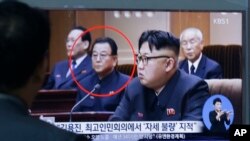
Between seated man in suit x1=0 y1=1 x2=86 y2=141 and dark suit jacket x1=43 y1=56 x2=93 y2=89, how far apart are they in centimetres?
307

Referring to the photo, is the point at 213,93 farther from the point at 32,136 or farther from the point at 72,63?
the point at 32,136

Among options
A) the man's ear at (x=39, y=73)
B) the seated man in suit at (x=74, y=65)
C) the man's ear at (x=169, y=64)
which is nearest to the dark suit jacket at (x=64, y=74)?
the seated man in suit at (x=74, y=65)

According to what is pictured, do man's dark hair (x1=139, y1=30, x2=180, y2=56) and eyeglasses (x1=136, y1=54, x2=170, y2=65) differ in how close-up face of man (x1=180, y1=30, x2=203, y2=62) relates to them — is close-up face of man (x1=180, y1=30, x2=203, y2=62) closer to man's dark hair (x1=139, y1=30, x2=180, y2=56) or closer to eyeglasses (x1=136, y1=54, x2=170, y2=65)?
man's dark hair (x1=139, y1=30, x2=180, y2=56)

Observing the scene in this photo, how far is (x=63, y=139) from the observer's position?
67.9 inches

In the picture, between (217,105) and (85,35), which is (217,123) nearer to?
(217,105)

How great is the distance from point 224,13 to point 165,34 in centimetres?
54

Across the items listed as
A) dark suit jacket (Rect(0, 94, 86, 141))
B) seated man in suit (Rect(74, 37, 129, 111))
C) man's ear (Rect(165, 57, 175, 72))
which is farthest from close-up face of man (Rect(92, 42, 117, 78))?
dark suit jacket (Rect(0, 94, 86, 141))

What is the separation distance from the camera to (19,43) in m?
1.76

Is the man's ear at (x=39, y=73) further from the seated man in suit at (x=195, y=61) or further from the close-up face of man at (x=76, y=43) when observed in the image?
the seated man in suit at (x=195, y=61)

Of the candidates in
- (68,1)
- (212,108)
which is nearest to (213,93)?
(212,108)

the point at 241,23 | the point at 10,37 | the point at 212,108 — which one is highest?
the point at 241,23

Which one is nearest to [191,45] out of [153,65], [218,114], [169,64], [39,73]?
[169,64]

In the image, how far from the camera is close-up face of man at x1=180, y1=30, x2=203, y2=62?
4984 millimetres

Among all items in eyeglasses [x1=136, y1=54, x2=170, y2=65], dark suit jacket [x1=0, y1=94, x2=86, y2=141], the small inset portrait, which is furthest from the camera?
the small inset portrait
